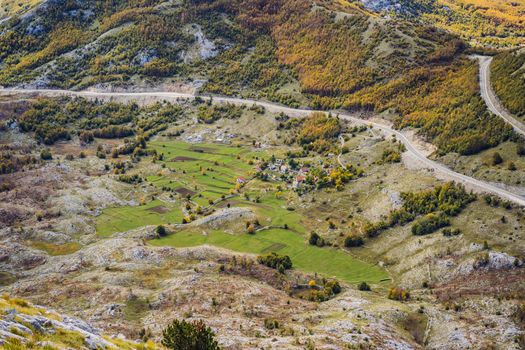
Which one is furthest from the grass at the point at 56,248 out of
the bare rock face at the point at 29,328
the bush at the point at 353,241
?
the bare rock face at the point at 29,328

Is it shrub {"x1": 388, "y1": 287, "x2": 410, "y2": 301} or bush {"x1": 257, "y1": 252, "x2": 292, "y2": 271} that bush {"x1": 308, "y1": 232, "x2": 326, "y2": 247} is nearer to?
bush {"x1": 257, "y1": 252, "x2": 292, "y2": 271}

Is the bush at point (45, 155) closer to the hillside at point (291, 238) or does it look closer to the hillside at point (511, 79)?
the hillside at point (291, 238)

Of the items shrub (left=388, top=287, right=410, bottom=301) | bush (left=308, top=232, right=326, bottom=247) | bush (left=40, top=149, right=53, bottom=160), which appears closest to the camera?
shrub (left=388, top=287, right=410, bottom=301)

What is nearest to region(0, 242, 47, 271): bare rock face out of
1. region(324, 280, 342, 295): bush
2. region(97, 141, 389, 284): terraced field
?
region(97, 141, 389, 284): terraced field

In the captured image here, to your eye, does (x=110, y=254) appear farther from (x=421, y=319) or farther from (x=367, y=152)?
(x=367, y=152)

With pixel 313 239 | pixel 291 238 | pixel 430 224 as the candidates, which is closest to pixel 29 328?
pixel 313 239

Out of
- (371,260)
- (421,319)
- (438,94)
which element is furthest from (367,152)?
(421,319)

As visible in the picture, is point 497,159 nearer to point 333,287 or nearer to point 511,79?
point 511,79
